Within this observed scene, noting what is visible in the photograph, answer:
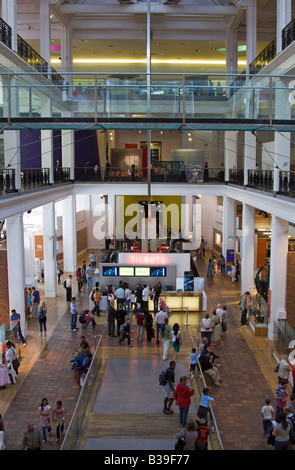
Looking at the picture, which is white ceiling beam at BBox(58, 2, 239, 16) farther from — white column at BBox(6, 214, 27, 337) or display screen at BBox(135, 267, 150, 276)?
white column at BBox(6, 214, 27, 337)

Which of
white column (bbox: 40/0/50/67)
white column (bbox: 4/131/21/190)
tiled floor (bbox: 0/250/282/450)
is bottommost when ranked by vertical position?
tiled floor (bbox: 0/250/282/450)

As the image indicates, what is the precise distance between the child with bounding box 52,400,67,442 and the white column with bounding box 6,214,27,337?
19.0 feet

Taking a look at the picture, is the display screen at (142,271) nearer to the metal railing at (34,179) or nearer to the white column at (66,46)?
the metal railing at (34,179)

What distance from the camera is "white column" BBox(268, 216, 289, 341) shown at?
559 inches

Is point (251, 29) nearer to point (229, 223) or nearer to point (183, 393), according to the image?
point (229, 223)

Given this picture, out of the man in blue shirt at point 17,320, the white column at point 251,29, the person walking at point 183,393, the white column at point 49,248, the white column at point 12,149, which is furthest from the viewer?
the white column at point 251,29

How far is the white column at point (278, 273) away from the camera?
14.2m

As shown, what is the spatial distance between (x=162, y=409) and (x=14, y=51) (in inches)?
408

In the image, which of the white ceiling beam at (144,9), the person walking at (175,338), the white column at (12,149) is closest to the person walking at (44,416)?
the person walking at (175,338)

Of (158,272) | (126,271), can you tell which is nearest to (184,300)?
(158,272)

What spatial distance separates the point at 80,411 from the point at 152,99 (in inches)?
258

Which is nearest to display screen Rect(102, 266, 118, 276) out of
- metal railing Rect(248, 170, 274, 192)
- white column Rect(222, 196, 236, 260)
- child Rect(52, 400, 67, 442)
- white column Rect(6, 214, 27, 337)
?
white column Rect(6, 214, 27, 337)

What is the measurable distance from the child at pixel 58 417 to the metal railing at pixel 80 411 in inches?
13.1

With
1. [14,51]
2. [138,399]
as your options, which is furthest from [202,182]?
[138,399]
